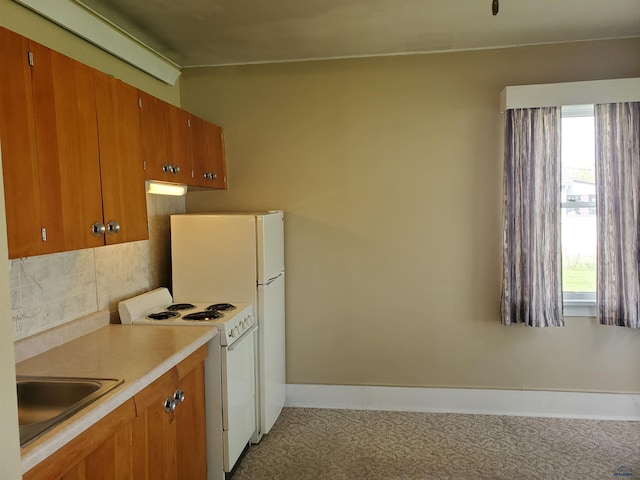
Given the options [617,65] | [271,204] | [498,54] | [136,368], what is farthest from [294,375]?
[617,65]

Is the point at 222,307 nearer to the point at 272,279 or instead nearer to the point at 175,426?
the point at 272,279

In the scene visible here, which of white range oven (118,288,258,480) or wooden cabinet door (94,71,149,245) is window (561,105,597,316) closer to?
white range oven (118,288,258,480)

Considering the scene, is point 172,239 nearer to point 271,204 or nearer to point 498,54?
point 271,204

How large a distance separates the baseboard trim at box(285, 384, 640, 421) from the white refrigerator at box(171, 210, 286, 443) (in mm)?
577

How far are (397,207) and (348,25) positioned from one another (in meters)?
1.31

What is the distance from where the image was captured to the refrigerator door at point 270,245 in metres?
3.03

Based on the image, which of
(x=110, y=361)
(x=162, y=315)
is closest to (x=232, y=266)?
(x=162, y=315)

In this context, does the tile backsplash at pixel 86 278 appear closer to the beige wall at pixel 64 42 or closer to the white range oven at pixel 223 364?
the white range oven at pixel 223 364

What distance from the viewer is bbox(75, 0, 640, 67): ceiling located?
8.54ft

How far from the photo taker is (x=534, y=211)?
127 inches

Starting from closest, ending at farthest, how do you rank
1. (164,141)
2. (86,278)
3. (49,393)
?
1. (49,393)
2. (86,278)
3. (164,141)

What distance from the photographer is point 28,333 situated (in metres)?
2.10

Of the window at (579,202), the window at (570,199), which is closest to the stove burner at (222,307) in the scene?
the window at (570,199)

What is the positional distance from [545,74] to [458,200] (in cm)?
106
